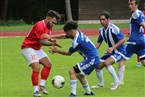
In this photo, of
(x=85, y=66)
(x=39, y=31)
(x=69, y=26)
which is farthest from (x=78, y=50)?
(x=39, y=31)

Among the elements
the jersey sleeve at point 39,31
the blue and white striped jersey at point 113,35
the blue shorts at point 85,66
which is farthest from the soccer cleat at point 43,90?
the blue and white striped jersey at point 113,35

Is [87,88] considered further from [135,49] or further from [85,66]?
[135,49]

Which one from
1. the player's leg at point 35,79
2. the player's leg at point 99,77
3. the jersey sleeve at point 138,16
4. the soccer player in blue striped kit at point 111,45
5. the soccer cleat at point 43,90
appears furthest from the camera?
the jersey sleeve at point 138,16

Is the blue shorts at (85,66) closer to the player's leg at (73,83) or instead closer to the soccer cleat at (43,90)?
the player's leg at (73,83)

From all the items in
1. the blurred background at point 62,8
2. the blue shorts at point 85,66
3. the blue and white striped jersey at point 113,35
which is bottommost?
the blurred background at point 62,8

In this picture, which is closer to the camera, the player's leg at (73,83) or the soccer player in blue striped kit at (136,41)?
the player's leg at (73,83)

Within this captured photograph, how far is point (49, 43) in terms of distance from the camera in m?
10.7

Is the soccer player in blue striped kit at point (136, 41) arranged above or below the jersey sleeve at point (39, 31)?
below

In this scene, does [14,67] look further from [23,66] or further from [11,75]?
[11,75]

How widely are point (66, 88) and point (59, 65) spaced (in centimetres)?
431

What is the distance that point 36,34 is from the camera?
10828mm

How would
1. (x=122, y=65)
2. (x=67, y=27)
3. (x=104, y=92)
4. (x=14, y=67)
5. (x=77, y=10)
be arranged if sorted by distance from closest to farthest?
(x=67, y=27)
(x=104, y=92)
(x=122, y=65)
(x=14, y=67)
(x=77, y=10)

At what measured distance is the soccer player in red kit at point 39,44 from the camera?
35.0ft

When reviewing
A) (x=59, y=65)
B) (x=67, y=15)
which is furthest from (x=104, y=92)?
(x=67, y=15)
